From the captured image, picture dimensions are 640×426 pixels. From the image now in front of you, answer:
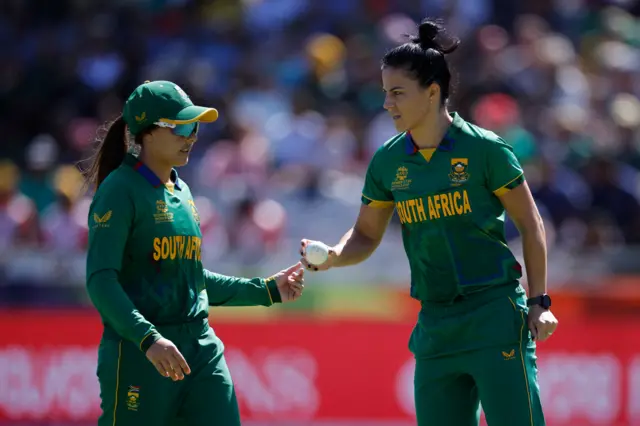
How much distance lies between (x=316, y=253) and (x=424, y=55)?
3.52ft

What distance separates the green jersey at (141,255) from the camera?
15.8 ft

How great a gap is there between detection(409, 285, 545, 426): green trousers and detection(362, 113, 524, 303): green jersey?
3.8 inches

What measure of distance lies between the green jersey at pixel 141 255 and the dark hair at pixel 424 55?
122 cm

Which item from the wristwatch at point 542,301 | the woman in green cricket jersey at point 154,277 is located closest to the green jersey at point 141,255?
the woman in green cricket jersey at point 154,277

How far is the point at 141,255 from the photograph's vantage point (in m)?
4.97

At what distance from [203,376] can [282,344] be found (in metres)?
4.55

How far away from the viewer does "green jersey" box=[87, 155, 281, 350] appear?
15.8 feet

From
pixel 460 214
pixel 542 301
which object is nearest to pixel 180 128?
pixel 460 214

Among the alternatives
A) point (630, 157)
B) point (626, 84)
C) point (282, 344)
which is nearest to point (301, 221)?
point (282, 344)

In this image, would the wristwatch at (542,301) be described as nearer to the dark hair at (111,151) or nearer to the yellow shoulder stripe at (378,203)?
the yellow shoulder stripe at (378,203)

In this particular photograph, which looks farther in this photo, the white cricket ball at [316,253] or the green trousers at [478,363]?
the white cricket ball at [316,253]

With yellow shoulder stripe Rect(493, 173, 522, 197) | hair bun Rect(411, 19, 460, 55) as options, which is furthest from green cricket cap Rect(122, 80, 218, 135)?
yellow shoulder stripe Rect(493, 173, 522, 197)

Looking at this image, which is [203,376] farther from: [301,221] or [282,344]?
[301,221]

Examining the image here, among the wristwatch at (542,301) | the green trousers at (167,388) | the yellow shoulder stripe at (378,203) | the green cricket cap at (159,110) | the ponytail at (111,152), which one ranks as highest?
the green cricket cap at (159,110)
